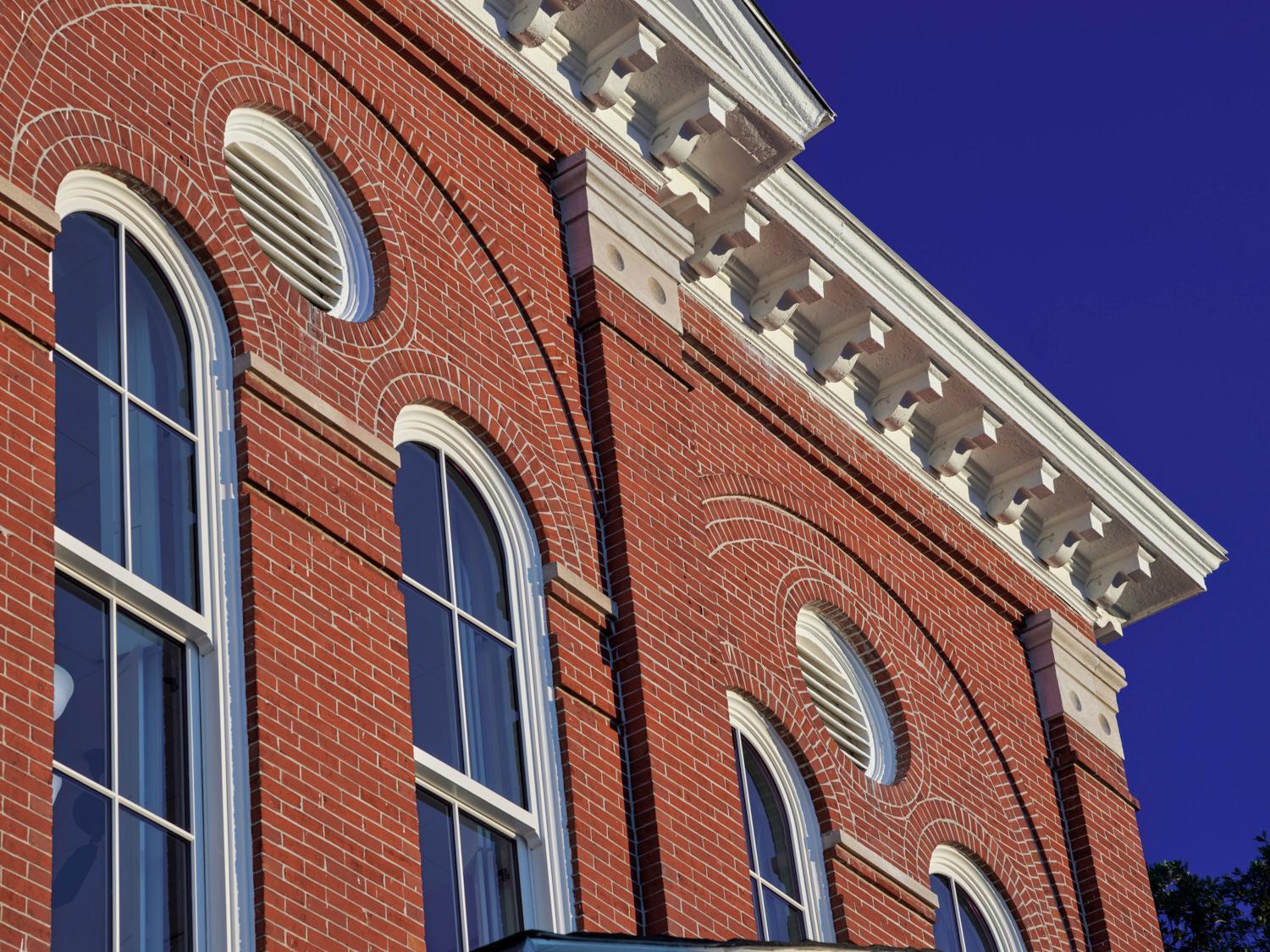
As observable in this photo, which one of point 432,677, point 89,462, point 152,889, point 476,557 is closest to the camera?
point 152,889

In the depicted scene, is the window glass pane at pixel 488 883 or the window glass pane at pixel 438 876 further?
the window glass pane at pixel 488 883

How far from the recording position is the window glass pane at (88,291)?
1212 cm

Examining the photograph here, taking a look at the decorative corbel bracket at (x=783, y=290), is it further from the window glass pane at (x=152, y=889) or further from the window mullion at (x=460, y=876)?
the window glass pane at (x=152, y=889)

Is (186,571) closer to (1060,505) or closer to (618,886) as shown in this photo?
(618,886)

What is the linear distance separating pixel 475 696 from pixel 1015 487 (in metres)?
7.67

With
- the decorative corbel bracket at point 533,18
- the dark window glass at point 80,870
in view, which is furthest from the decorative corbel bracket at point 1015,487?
the dark window glass at point 80,870

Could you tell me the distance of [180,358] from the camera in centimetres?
1271

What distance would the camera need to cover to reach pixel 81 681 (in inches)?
438

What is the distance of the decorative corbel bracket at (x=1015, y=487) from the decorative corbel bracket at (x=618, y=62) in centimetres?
507

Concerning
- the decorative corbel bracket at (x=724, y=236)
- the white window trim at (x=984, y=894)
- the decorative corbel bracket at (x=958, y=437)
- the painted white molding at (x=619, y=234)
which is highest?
the decorative corbel bracket at (x=724, y=236)

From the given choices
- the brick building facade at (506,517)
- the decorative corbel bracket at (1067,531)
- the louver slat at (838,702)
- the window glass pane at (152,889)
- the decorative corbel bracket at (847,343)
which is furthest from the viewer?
the decorative corbel bracket at (1067,531)

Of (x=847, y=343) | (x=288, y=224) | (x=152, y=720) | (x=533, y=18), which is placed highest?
(x=533, y=18)

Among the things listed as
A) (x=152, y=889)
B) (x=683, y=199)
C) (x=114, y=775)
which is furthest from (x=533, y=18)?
(x=152, y=889)

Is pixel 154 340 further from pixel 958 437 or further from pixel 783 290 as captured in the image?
pixel 958 437
